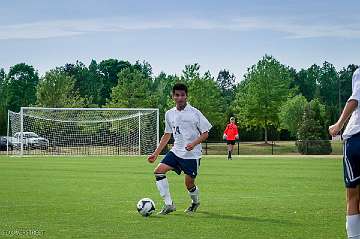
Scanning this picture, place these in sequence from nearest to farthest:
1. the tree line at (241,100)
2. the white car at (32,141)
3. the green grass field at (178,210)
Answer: the green grass field at (178,210) < the white car at (32,141) < the tree line at (241,100)

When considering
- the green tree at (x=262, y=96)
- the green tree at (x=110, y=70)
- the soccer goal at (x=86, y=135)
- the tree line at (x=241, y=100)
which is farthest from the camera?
the green tree at (x=110, y=70)

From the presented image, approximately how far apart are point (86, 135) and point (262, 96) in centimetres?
2993

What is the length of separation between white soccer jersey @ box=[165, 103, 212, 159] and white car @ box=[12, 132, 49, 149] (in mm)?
38872

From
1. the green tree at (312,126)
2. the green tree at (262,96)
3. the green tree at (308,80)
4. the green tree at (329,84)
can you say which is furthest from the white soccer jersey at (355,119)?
the green tree at (329,84)

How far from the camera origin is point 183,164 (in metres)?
12.5

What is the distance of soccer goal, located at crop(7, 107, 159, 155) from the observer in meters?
50.7

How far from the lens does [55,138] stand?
51.6 meters

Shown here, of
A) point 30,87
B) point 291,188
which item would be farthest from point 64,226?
point 30,87

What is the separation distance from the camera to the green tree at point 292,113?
73.3 m

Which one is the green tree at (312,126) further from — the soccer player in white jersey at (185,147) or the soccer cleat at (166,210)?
the soccer cleat at (166,210)

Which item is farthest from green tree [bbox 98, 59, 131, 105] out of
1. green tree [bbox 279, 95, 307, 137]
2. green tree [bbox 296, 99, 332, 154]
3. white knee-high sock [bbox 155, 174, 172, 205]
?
white knee-high sock [bbox 155, 174, 172, 205]

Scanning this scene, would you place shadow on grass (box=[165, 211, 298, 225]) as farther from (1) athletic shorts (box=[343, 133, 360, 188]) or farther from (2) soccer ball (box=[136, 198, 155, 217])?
(1) athletic shorts (box=[343, 133, 360, 188])

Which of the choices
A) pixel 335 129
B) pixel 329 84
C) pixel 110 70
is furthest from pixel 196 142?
pixel 329 84

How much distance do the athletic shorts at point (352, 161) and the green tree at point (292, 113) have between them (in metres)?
65.3
